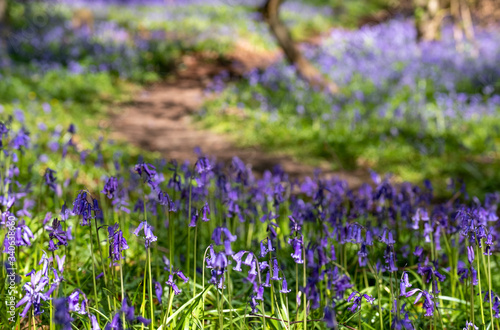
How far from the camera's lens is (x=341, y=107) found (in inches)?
362

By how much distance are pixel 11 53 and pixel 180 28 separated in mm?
7197

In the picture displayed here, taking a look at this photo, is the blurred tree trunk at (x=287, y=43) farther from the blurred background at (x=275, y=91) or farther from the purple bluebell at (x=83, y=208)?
the purple bluebell at (x=83, y=208)

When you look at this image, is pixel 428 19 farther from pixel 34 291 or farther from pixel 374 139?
pixel 34 291

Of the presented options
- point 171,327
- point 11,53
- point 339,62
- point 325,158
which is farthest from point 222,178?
point 11,53

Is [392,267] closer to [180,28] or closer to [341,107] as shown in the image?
[341,107]

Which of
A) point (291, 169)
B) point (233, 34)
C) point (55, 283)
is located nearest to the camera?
point (55, 283)

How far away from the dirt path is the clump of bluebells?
2013mm

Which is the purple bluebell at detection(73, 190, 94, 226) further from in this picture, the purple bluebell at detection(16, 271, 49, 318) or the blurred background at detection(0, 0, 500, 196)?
the blurred background at detection(0, 0, 500, 196)

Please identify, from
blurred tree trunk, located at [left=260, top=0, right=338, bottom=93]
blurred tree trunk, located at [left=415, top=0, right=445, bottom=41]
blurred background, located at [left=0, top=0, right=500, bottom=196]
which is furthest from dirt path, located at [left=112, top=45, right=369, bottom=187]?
blurred tree trunk, located at [left=415, top=0, right=445, bottom=41]

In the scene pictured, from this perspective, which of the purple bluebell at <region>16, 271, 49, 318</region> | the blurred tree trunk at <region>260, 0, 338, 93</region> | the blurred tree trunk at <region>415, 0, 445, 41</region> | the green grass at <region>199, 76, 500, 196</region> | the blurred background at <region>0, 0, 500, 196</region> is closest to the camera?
the purple bluebell at <region>16, 271, 49, 318</region>

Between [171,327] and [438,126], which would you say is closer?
[171,327]

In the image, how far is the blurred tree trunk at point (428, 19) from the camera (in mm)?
14383

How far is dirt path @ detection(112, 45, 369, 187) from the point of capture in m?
7.33

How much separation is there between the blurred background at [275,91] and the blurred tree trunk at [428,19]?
0.13ft
